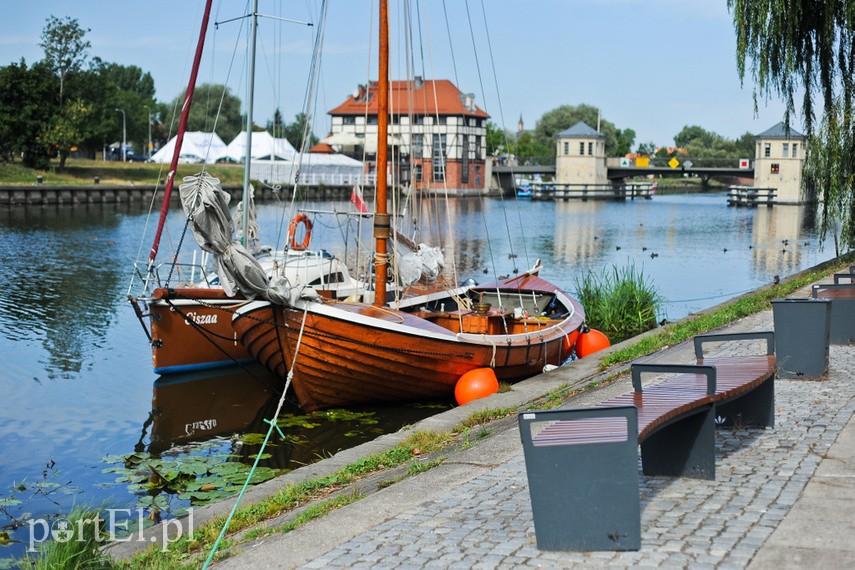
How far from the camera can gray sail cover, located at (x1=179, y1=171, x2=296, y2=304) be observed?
14484 millimetres

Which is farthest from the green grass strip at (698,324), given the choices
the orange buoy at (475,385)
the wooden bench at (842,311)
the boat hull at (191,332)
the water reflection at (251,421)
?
the boat hull at (191,332)

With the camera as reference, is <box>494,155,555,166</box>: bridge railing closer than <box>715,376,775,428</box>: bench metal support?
No

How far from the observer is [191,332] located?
18906 mm

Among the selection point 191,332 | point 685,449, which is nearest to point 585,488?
point 685,449

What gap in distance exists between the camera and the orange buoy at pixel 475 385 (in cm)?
1520

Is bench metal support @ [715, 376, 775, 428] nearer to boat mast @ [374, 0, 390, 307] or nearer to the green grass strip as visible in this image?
the green grass strip

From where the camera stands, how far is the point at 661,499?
283 inches

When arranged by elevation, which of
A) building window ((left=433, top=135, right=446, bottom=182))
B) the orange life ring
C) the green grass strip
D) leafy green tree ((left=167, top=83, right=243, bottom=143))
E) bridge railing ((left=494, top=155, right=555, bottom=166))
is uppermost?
leafy green tree ((left=167, top=83, right=243, bottom=143))

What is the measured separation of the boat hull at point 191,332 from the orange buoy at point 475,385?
168 inches

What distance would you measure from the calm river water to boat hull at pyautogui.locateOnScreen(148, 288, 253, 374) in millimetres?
471

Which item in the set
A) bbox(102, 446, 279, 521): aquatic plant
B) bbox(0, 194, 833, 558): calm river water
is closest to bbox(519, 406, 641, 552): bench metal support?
bbox(102, 446, 279, 521): aquatic plant

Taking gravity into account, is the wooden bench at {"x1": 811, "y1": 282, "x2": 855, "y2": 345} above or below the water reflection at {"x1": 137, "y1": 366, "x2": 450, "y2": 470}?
above

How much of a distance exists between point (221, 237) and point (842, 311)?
876 centimetres

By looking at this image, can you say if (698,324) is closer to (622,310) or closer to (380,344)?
(380,344)
